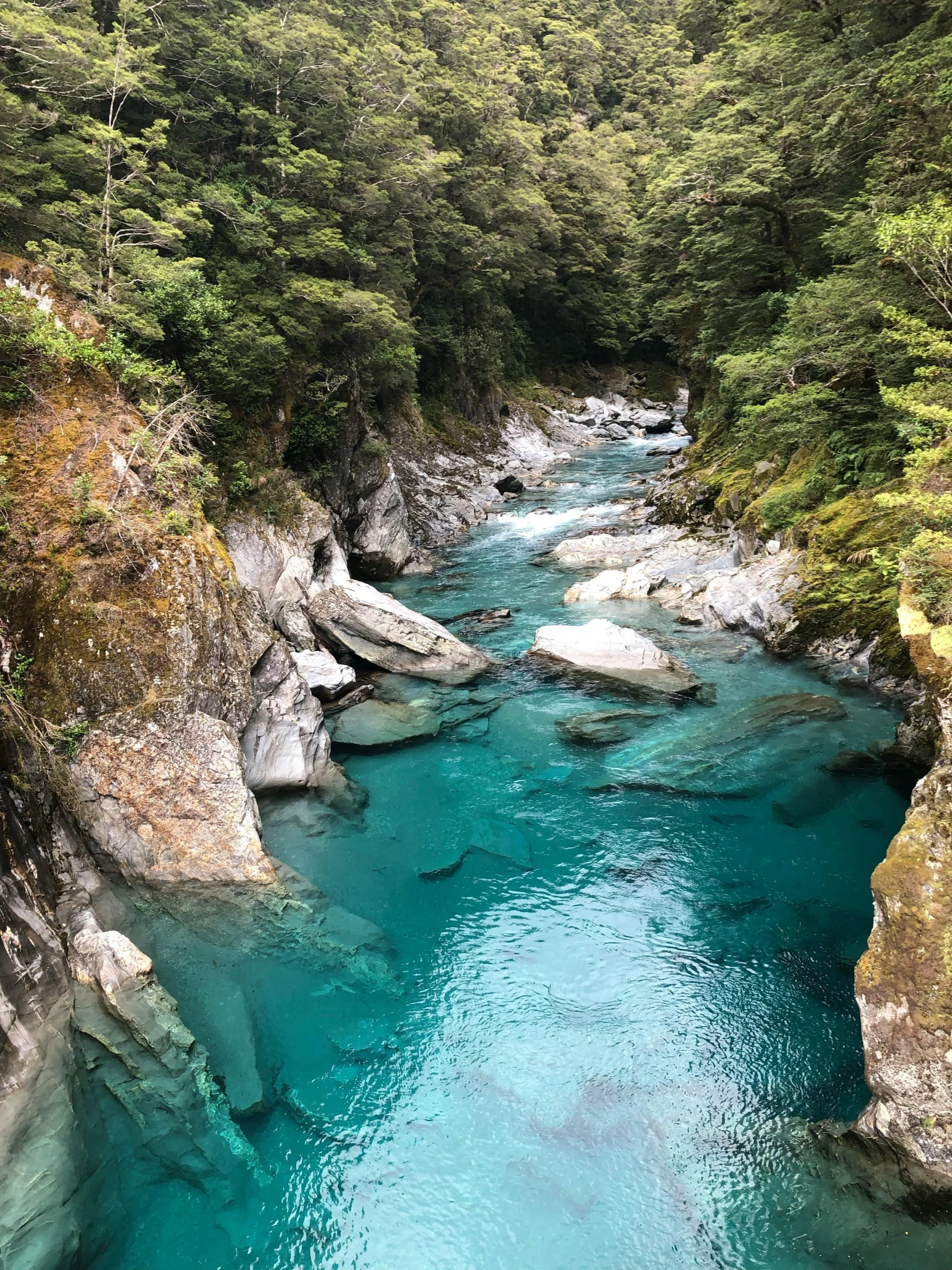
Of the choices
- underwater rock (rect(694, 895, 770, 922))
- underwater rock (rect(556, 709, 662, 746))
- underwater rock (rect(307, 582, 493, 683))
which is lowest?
underwater rock (rect(694, 895, 770, 922))

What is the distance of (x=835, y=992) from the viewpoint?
6.66m

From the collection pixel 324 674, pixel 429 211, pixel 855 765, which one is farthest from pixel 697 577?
pixel 429 211

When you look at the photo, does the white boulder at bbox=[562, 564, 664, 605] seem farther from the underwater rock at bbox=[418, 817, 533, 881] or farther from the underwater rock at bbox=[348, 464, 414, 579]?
the underwater rock at bbox=[418, 817, 533, 881]

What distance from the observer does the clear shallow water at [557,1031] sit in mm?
4996

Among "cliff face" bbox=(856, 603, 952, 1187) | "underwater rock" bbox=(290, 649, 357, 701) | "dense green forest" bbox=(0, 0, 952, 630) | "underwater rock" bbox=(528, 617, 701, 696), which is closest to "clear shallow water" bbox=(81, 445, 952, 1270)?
"cliff face" bbox=(856, 603, 952, 1187)

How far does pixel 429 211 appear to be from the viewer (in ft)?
82.3

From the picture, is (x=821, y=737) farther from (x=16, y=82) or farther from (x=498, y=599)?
(x=16, y=82)

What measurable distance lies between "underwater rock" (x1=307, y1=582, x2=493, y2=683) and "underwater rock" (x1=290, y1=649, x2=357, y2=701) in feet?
3.52

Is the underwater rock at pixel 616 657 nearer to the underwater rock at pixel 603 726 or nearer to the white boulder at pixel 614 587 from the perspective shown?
the underwater rock at pixel 603 726

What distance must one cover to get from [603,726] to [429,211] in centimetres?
2211

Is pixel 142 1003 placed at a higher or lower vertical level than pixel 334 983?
higher

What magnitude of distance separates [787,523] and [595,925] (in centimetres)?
1102

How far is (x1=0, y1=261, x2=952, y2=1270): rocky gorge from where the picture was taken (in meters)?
5.08

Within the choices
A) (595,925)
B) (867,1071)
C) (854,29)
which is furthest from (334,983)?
(854,29)
